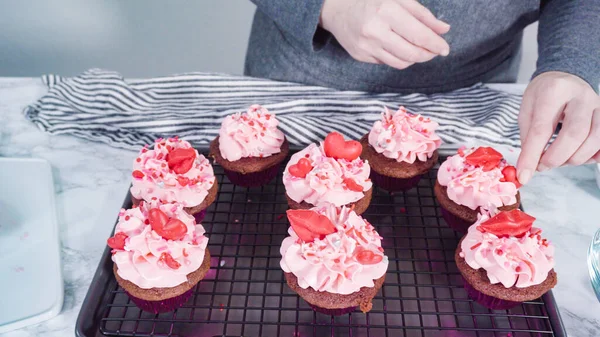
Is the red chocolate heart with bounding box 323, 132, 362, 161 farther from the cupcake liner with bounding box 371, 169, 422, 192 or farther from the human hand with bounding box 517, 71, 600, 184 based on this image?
the human hand with bounding box 517, 71, 600, 184

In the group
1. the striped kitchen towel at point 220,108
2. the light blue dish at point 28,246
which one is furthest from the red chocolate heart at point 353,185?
the light blue dish at point 28,246

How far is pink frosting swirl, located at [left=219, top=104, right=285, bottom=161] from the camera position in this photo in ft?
5.84

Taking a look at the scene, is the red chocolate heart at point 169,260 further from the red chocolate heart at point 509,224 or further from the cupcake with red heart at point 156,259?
the red chocolate heart at point 509,224

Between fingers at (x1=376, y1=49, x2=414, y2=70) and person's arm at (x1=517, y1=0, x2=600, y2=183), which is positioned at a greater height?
person's arm at (x1=517, y1=0, x2=600, y2=183)

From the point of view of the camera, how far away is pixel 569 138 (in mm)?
1516

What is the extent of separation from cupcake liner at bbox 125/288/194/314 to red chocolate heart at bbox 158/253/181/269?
10cm

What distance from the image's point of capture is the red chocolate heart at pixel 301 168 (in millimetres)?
1637

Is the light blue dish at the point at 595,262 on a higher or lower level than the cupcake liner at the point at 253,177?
higher

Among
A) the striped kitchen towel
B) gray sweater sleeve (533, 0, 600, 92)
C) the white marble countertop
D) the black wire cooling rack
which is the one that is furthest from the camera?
the striped kitchen towel

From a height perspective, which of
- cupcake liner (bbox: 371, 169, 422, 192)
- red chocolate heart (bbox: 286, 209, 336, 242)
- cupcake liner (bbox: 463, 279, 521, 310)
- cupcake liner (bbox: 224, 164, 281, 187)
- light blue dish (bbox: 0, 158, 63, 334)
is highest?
red chocolate heart (bbox: 286, 209, 336, 242)

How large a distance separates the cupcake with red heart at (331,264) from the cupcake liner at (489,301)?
257 mm

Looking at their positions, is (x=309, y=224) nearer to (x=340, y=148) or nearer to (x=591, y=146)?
(x=340, y=148)

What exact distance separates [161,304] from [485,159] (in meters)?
1.03

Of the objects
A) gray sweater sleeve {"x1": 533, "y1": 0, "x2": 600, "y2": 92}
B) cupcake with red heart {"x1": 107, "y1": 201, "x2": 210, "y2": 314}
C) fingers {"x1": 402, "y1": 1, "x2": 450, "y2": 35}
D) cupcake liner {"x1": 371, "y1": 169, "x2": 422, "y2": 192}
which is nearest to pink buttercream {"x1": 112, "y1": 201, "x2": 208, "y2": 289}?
cupcake with red heart {"x1": 107, "y1": 201, "x2": 210, "y2": 314}
